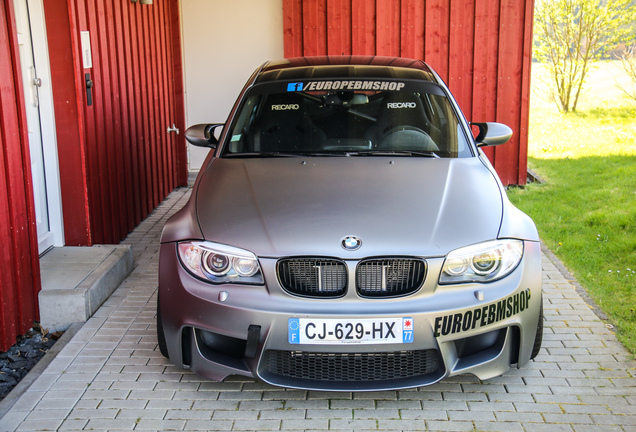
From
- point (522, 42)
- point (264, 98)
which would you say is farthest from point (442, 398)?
point (522, 42)

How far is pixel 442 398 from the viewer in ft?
11.9

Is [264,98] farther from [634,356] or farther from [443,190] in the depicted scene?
[634,356]

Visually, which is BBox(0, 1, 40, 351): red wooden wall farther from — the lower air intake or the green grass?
the green grass

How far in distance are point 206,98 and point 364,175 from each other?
627cm

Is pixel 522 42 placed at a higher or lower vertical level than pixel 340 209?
higher

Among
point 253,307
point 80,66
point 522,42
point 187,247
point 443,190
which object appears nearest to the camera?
point 253,307

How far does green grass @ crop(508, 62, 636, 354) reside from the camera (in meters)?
5.37

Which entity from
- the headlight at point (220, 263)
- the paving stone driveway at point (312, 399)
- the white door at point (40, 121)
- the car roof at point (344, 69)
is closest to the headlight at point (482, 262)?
the paving stone driveway at point (312, 399)

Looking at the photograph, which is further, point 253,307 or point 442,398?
point 442,398

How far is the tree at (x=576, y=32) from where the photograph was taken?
13617 millimetres

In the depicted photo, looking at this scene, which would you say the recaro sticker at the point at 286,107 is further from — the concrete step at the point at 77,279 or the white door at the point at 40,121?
the white door at the point at 40,121

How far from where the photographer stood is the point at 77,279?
4809mm

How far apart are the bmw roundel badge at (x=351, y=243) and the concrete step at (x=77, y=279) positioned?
6.93 feet

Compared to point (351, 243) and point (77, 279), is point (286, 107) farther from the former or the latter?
point (77, 279)
